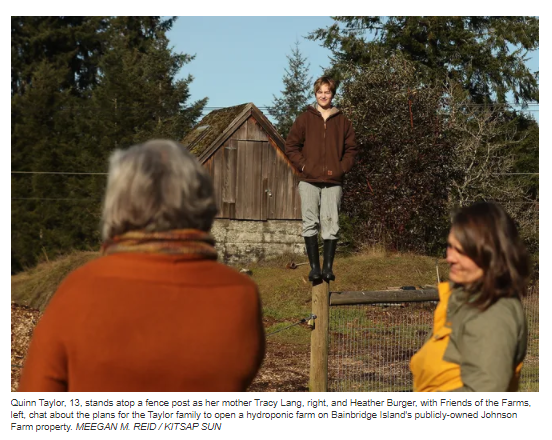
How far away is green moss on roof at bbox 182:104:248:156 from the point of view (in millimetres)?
28391

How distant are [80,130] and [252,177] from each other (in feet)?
52.2

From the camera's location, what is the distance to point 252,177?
28.7 meters

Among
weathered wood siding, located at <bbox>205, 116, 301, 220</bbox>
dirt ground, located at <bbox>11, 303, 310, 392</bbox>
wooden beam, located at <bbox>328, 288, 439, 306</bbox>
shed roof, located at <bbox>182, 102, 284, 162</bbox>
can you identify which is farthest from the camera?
weathered wood siding, located at <bbox>205, 116, 301, 220</bbox>

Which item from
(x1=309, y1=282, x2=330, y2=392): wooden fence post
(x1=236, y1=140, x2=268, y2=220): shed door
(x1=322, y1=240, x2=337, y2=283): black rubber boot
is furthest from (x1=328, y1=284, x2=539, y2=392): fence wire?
(x1=236, y1=140, x2=268, y2=220): shed door

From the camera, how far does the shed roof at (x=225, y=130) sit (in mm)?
27987

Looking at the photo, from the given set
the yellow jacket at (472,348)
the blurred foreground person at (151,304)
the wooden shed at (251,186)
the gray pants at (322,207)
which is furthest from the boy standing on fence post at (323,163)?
the wooden shed at (251,186)

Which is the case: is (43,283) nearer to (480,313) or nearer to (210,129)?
(210,129)

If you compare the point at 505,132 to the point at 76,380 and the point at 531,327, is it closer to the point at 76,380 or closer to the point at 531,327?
the point at 531,327

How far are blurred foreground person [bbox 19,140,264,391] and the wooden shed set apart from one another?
25.3 m

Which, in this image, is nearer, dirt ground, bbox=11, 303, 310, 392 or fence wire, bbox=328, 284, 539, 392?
fence wire, bbox=328, 284, 539, 392

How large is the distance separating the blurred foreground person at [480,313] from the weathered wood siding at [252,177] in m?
25.0

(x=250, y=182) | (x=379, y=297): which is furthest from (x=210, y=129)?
(x=379, y=297)

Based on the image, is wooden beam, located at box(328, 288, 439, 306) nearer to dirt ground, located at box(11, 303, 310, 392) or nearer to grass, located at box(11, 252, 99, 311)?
dirt ground, located at box(11, 303, 310, 392)
